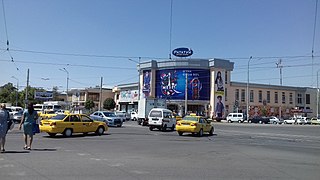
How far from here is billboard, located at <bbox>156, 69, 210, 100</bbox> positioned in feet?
274

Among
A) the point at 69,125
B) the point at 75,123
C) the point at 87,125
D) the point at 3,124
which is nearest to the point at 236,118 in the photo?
A: the point at 87,125

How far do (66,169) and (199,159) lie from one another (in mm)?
4996

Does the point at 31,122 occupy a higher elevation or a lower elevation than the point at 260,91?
lower

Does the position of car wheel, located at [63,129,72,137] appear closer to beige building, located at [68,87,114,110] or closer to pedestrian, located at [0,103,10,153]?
pedestrian, located at [0,103,10,153]

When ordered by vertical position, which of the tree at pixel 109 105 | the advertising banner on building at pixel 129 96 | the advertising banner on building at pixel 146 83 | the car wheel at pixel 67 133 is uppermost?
the advertising banner on building at pixel 146 83

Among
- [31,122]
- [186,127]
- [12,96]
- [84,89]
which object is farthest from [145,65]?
[31,122]

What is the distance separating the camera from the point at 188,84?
275 feet

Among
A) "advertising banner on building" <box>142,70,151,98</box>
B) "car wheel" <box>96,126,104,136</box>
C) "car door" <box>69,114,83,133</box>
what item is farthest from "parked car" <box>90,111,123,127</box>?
"advertising banner on building" <box>142,70,151,98</box>

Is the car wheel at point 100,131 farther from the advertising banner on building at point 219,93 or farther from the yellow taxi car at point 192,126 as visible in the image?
the advertising banner on building at point 219,93

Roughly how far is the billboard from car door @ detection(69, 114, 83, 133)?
59.5m

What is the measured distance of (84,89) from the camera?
109 metres

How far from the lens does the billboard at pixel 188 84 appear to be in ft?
274

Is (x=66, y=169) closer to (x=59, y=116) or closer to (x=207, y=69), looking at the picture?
(x=59, y=116)

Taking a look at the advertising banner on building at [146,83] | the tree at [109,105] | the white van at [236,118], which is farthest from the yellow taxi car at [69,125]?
the tree at [109,105]
